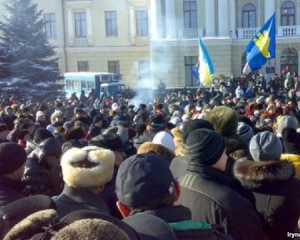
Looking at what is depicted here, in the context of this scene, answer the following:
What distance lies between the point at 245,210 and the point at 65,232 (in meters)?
1.60

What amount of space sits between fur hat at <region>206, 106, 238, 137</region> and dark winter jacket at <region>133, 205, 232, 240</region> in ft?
6.78

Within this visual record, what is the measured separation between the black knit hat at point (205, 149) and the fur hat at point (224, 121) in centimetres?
129

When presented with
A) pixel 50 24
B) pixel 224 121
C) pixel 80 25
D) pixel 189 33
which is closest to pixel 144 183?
pixel 224 121

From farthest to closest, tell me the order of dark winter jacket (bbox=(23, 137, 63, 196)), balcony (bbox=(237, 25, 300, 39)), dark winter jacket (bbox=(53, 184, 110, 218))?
1. balcony (bbox=(237, 25, 300, 39))
2. dark winter jacket (bbox=(23, 137, 63, 196))
3. dark winter jacket (bbox=(53, 184, 110, 218))

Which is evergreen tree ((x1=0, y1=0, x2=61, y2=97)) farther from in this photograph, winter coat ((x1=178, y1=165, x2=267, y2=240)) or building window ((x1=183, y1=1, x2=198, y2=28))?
winter coat ((x1=178, y1=165, x2=267, y2=240))

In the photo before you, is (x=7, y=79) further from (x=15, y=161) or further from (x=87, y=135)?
(x=15, y=161)

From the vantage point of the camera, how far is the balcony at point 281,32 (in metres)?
36.2

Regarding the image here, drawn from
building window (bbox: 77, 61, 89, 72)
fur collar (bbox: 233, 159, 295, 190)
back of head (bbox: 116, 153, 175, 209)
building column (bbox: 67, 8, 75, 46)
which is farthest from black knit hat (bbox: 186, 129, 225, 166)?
building column (bbox: 67, 8, 75, 46)

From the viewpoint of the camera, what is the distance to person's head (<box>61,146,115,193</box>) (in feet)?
11.7

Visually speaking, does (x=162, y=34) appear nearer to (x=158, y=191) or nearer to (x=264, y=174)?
(x=264, y=174)

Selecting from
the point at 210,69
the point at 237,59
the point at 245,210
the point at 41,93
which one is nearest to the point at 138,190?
the point at 245,210

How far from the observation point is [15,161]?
165 inches

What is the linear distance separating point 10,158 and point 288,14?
3557 cm

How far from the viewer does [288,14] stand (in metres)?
37.6
